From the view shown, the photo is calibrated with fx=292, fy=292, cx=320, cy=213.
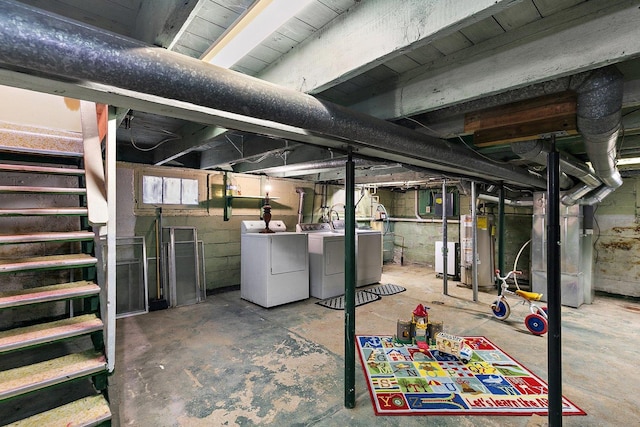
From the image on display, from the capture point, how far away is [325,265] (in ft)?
15.5

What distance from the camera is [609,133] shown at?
1650mm

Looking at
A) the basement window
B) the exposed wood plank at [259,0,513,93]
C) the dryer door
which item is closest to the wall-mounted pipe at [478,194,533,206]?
the dryer door

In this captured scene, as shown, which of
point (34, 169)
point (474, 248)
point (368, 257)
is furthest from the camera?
point (368, 257)

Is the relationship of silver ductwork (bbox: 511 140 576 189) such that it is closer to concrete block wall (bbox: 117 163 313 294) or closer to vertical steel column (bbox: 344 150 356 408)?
vertical steel column (bbox: 344 150 356 408)

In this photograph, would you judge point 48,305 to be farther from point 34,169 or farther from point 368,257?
point 368,257

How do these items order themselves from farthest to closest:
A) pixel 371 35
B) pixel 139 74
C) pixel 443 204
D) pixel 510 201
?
1. pixel 510 201
2. pixel 443 204
3. pixel 371 35
4. pixel 139 74

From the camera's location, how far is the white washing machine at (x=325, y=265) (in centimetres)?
470

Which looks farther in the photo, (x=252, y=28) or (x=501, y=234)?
(x=501, y=234)

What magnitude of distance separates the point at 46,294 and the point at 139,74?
5.33 feet

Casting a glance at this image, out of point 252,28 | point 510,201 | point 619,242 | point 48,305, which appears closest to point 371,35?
point 252,28

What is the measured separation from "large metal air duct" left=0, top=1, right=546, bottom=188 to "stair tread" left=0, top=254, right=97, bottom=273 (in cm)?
117

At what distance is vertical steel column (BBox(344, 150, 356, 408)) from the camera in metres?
2.11

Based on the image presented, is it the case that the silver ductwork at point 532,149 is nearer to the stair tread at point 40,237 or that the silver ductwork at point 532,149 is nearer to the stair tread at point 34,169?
the stair tread at point 40,237

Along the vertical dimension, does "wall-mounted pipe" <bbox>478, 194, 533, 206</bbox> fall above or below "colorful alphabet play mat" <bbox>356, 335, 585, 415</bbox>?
above
